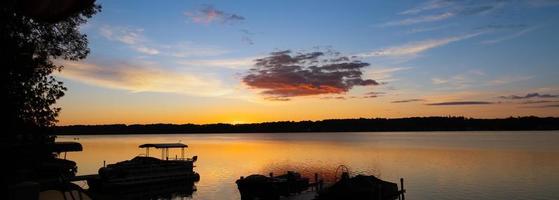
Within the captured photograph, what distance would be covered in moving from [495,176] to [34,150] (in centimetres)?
6671

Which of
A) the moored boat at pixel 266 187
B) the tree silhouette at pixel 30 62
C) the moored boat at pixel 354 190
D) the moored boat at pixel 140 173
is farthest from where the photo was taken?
the moored boat at pixel 140 173

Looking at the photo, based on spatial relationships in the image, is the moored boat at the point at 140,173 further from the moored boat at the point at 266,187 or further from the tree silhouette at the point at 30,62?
the tree silhouette at the point at 30,62

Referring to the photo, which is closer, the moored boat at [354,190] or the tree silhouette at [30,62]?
the tree silhouette at [30,62]

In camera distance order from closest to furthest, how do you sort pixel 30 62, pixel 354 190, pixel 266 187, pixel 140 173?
1. pixel 30 62
2. pixel 354 190
3. pixel 266 187
4. pixel 140 173

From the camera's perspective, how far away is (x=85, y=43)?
26406 millimetres

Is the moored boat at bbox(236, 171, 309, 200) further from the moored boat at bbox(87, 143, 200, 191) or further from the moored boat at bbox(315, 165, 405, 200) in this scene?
the moored boat at bbox(87, 143, 200, 191)

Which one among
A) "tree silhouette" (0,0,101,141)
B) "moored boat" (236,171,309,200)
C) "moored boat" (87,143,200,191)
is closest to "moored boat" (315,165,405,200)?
"moored boat" (236,171,309,200)

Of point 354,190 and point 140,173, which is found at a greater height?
point 354,190

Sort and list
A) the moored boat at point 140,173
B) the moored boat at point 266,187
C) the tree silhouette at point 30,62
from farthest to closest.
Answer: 1. the moored boat at point 140,173
2. the moored boat at point 266,187
3. the tree silhouette at point 30,62

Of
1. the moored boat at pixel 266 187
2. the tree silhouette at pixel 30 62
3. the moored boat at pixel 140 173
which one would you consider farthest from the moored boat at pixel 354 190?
the moored boat at pixel 140 173

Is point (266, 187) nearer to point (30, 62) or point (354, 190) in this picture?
point (354, 190)

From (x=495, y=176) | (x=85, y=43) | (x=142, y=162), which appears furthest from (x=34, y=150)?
(x=495, y=176)

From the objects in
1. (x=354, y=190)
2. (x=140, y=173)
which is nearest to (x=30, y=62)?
(x=354, y=190)

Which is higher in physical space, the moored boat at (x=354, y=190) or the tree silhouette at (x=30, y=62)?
the tree silhouette at (x=30, y=62)
